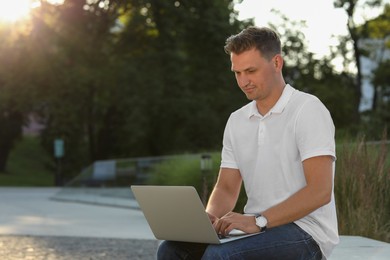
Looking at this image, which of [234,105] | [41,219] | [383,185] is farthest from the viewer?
[234,105]

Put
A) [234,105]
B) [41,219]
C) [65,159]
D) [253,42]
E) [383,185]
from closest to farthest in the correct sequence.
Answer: [253,42]
[383,185]
[41,219]
[234,105]
[65,159]

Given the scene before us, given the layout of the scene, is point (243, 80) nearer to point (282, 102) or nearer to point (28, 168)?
point (282, 102)

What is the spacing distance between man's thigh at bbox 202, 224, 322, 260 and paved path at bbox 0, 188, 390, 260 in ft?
5.46

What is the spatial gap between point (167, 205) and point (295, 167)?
525 millimetres

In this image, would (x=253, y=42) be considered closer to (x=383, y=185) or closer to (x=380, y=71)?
(x=383, y=185)

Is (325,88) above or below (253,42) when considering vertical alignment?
below

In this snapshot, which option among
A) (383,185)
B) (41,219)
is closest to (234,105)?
(41,219)

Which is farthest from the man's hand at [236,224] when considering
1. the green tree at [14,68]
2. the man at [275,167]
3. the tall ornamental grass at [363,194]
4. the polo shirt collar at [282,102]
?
the green tree at [14,68]

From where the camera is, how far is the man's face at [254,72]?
385 cm

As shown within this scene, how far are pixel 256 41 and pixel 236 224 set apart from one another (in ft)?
2.33

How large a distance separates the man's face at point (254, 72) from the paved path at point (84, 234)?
5.84ft

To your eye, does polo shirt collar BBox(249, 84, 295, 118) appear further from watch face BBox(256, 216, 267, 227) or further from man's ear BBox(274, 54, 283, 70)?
watch face BBox(256, 216, 267, 227)

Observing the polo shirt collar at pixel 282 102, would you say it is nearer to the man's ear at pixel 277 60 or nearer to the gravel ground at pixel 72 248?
the man's ear at pixel 277 60

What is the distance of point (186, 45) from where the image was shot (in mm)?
37406
